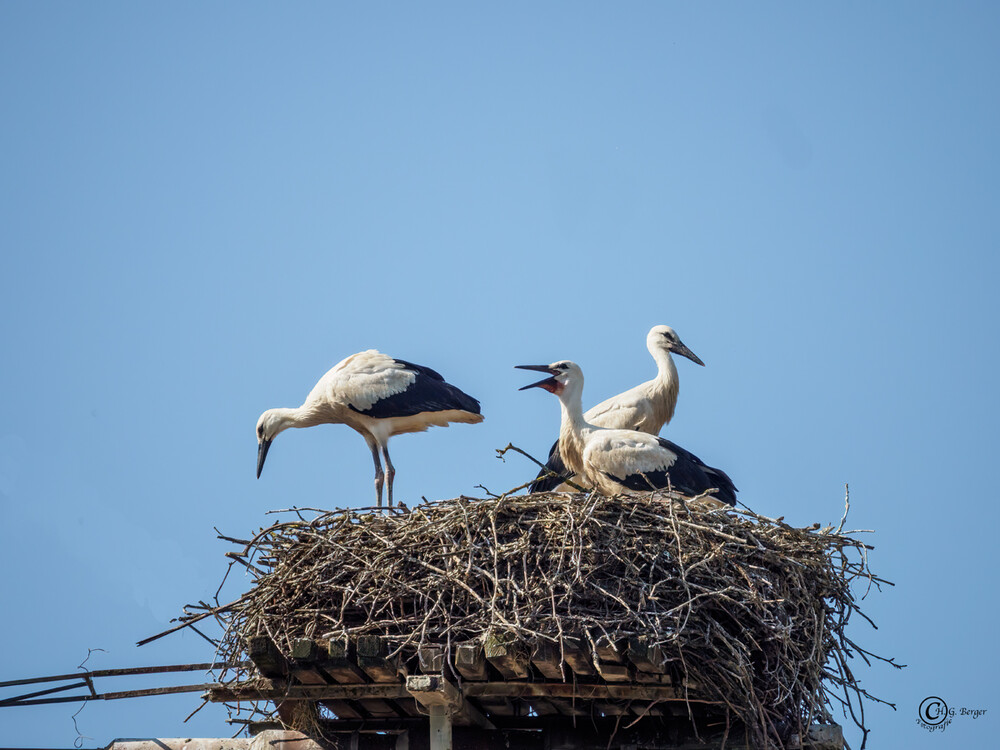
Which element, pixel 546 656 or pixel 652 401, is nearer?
pixel 546 656

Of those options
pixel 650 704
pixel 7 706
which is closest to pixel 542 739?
pixel 650 704

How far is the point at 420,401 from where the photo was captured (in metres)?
10.5

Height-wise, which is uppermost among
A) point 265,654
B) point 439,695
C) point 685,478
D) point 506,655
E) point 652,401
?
point 652,401

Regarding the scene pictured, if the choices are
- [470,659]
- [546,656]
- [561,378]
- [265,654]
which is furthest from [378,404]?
[546,656]

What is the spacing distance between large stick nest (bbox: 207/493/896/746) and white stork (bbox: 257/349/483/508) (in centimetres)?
344

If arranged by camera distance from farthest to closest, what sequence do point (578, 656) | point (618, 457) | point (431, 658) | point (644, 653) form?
1. point (618, 457)
2. point (431, 658)
3. point (578, 656)
4. point (644, 653)

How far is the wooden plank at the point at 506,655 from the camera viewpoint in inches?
237

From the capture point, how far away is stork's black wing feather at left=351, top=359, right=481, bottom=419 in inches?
413

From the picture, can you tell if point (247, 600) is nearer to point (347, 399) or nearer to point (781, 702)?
point (781, 702)

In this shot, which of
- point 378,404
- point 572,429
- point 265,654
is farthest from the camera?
point 378,404

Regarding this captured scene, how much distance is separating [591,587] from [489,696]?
29.3 inches

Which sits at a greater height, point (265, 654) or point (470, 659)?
point (265, 654)

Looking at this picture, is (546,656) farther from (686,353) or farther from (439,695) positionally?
(686,353)

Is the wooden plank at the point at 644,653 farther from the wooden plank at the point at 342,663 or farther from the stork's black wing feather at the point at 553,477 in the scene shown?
the stork's black wing feather at the point at 553,477
